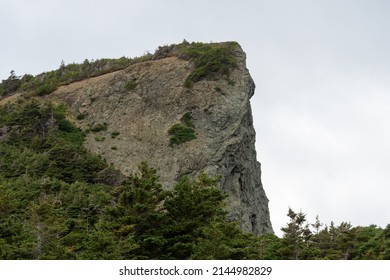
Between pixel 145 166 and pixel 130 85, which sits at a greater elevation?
pixel 130 85

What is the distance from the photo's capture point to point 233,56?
2415 inches

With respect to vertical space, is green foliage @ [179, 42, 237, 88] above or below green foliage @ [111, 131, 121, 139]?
above

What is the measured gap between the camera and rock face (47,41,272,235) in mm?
50969

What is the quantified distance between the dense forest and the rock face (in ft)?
19.3

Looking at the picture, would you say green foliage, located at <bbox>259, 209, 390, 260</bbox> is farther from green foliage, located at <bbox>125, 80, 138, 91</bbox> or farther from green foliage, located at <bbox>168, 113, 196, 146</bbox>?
green foliage, located at <bbox>125, 80, 138, 91</bbox>

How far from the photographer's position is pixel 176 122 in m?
54.9

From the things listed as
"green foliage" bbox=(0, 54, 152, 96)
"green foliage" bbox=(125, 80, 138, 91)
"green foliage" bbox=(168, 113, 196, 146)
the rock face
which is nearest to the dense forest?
Answer: the rock face

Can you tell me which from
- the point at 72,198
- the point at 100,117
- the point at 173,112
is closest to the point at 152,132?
the point at 173,112

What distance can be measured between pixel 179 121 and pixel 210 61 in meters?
8.49

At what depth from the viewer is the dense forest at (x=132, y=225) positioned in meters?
22.5

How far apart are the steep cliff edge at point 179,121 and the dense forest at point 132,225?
245 inches

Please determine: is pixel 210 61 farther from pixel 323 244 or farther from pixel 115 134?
pixel 323 244

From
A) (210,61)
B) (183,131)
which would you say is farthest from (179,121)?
(210,61)
